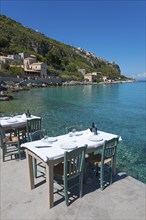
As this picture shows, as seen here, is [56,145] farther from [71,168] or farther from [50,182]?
[50,182]

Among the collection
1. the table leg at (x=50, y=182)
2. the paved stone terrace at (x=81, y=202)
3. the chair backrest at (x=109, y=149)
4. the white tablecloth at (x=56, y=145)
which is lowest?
the paved stone terrace at (x=81, y=202)

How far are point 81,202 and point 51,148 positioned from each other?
116 cm

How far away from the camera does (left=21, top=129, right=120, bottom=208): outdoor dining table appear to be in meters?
3.50

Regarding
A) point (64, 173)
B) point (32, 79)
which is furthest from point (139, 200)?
point (32, 79)

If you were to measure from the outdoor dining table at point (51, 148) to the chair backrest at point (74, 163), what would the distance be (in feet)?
0.60

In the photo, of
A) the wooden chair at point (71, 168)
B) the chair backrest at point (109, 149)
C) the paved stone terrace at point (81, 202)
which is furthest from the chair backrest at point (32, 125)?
the chair backrest at point (109, 149)

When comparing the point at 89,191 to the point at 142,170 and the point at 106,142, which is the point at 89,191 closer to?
the point at 106,142

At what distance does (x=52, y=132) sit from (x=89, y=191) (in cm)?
737

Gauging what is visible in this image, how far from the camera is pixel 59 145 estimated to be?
4105mm

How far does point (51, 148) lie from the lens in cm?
394

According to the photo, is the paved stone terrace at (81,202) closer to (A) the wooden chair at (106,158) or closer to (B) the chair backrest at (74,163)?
(A) the wooden chair at (106,158)

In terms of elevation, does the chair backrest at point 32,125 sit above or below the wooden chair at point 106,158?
above

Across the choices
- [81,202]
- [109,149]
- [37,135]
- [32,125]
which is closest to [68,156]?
[81,202]

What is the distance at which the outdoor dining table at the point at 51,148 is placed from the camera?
3.50 m
